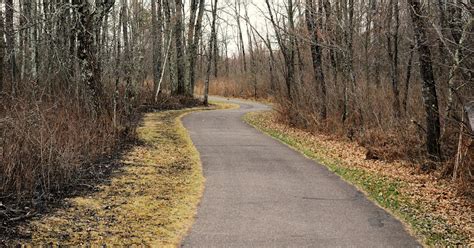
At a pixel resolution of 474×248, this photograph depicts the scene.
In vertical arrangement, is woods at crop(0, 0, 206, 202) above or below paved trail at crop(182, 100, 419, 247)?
above

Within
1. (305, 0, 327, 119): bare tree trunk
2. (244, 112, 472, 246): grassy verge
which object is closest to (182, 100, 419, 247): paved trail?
(244, 112, 472, 246): grassy verge

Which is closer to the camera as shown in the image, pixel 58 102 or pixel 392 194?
pixel 392 194

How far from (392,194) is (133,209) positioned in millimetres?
4705

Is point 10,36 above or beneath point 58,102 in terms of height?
above

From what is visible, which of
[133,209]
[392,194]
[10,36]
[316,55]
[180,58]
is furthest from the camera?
[180,58]

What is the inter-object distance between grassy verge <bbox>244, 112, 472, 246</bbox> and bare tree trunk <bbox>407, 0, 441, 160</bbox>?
4.55 feet

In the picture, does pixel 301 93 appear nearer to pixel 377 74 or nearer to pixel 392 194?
pixel 377 74

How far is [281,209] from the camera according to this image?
7.12 meters

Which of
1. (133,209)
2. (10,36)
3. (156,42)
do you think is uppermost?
(156,42)

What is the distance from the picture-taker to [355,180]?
9.21 meters

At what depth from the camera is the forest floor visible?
18.2 feet

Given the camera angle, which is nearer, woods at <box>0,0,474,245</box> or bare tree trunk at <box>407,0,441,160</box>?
woods at <box>0,0,474,245</box>

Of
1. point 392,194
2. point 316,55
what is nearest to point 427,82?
point 392,194

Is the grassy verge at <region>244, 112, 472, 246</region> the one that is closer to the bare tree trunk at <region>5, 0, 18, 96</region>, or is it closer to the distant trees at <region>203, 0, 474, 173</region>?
the distant trees at <region>203, 0, 474, 173</region>
